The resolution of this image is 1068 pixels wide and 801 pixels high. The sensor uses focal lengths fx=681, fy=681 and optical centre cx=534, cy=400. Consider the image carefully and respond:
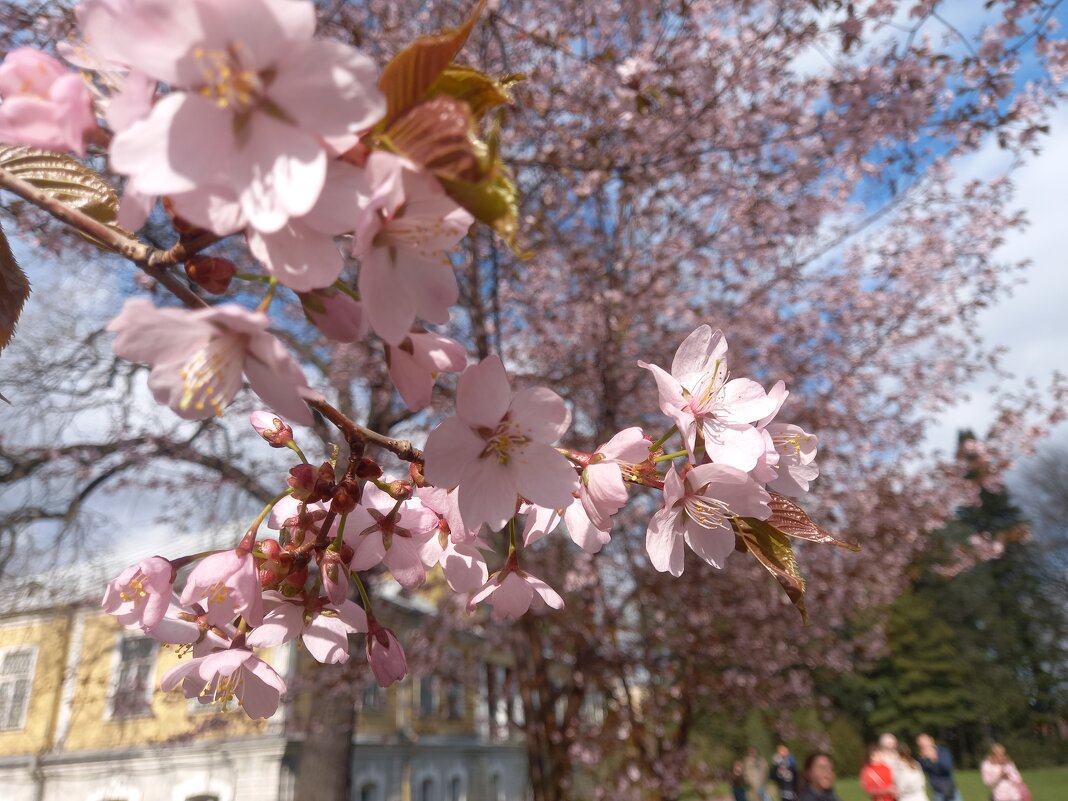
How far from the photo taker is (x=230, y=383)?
0.56m

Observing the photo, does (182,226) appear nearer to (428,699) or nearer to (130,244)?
(130,244)

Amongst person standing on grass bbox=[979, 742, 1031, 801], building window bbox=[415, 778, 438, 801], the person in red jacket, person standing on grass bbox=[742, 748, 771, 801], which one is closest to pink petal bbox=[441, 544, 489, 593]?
the person in red jacket

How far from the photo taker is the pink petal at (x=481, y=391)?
2.18 ft

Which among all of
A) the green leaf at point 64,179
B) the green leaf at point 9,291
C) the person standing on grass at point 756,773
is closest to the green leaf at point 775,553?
the green leaf at point 64,179

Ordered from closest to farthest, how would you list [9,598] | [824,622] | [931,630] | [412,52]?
[412,52], [9,598], [824,622], [931,630]

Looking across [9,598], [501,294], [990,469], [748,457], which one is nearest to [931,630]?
[990,469]

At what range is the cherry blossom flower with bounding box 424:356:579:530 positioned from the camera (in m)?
0.68

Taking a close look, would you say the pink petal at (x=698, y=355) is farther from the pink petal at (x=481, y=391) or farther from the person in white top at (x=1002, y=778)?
the person in white top at (x=1002, y=778)

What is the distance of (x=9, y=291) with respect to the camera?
739 mm

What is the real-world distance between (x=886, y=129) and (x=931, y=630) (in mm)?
31704

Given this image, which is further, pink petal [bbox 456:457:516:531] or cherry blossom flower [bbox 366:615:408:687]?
cherry blossom flower [bbox 366:615:408:687]

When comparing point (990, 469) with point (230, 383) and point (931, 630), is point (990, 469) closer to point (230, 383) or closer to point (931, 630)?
point (230, 383)

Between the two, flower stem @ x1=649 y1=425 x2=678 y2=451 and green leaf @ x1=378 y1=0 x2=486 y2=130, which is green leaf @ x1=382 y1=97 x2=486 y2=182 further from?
flower stem @ x1=649 y1=425 x2=678 y2=451

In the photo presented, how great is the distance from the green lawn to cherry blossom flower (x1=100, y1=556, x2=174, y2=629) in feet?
58.7
